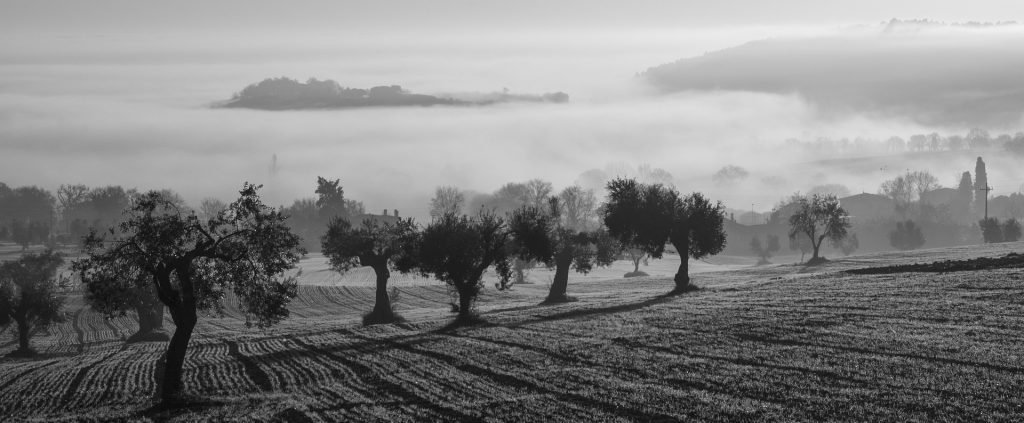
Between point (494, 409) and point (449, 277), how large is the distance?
133ft

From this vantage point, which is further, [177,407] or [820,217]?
[820,217]

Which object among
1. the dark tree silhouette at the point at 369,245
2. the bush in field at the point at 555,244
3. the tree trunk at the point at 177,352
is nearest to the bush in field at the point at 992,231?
the bush in field at the point at 555,244

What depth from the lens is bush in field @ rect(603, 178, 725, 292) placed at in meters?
89.3

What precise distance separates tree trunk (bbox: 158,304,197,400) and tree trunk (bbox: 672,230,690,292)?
52.0m

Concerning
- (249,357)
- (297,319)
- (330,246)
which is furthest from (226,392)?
(297,319)

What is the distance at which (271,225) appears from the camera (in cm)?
4453

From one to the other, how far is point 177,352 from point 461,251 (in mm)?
33584

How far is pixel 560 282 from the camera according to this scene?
93312mm

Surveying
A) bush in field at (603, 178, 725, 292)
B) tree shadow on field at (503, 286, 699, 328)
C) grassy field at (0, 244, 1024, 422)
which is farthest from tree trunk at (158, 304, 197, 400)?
bush in field at (603, 178, 725, 292)

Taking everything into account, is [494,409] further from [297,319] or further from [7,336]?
[7,336]

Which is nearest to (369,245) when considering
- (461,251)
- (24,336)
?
(461,251)

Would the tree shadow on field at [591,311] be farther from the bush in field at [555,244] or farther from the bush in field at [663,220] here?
the bush in field at [663,220]

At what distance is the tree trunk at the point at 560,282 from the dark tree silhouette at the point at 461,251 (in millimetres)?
15596

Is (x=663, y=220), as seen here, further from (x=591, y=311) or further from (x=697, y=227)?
(x=591, y=311)
